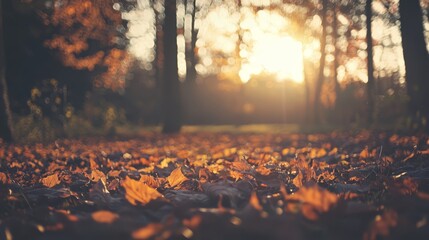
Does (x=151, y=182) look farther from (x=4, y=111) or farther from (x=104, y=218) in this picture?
(x=4, y=111)

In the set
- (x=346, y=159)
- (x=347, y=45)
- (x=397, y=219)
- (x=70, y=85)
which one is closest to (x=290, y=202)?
(x=397, y=219)

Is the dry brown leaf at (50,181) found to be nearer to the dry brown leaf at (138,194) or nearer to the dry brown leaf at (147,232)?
the dry brown leaf at (138,194)

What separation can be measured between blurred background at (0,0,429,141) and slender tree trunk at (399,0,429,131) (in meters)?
0.02

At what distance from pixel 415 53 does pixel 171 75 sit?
8.00 meters

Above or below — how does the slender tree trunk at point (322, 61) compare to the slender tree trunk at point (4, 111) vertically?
above

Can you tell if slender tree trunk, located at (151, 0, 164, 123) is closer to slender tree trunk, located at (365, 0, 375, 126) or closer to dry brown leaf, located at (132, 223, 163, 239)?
slender tree trunk, located at (365, 0, 375, 126)

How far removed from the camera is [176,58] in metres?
13.6

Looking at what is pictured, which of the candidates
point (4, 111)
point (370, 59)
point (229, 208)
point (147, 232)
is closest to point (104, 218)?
point (147, 232)

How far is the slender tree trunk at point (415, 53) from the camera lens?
714 cm

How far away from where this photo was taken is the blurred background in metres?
9.48

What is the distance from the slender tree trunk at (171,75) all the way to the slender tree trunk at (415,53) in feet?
24.2

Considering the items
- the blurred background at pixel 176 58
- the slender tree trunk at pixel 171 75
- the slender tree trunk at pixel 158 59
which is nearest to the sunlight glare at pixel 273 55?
the blurred background at pixel 176 58

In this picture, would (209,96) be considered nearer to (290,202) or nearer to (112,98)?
(112,98)

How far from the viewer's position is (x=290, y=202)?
154 cm
